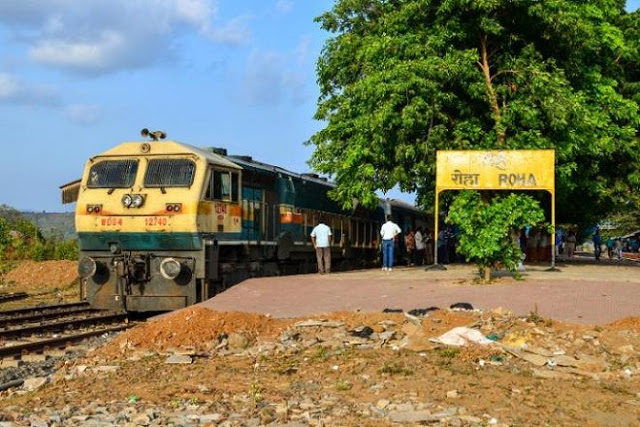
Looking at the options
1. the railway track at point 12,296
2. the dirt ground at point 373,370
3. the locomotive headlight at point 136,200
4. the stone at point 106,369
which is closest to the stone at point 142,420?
the dirt ground at point 373,370

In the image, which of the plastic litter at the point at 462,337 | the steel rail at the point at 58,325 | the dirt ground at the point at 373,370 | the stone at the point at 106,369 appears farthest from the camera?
the steel rail at the point at 58,325

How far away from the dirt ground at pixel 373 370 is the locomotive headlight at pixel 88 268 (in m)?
4.28

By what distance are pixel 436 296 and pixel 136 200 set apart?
661cm

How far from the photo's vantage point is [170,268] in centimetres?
1546

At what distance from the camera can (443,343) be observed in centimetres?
1033

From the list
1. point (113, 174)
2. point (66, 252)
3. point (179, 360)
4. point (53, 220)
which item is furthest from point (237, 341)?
point (53, 220)

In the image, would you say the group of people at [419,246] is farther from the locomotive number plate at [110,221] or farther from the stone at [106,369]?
the stone at [106,369]

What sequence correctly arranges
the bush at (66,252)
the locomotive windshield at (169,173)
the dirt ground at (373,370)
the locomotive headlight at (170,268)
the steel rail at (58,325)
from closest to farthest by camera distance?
the dirt ground at (373,370)
the steel rail at (58,325)
the locomotive headlight at (170,268)
the locomotive windshield at (169,173)
the bush at (66,252)

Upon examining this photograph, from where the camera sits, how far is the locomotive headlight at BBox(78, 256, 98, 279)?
15.8 m

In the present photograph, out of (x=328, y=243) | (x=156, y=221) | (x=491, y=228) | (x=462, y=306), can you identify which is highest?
(x=156, y=221)

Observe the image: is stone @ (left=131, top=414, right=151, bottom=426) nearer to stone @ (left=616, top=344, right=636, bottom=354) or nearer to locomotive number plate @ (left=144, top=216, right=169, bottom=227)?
stone @ (left=616, top=344, right=636, bottom=354)

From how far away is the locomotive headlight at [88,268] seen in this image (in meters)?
15.8

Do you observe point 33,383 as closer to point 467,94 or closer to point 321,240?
point 321,240

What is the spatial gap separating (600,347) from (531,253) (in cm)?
2448
